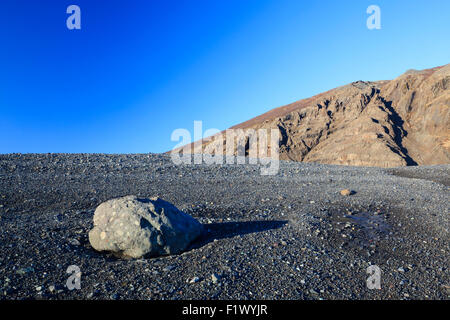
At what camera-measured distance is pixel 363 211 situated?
29.8 ft

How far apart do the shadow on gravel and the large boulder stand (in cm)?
54

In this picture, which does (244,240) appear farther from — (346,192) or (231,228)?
(346,192)

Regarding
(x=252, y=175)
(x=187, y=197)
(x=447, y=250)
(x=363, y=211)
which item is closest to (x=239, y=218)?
(x=187, y=197)

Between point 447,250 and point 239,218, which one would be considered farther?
point 239,218

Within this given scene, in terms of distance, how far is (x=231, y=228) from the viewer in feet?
24.2

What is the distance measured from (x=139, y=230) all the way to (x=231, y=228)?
249 cm

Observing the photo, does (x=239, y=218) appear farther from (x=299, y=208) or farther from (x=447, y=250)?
(x=447, y=250)

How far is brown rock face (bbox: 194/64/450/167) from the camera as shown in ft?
149

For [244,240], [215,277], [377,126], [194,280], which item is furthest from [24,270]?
[377,126]

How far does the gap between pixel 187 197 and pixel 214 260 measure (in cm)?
510

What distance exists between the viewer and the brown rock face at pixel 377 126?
45312mm

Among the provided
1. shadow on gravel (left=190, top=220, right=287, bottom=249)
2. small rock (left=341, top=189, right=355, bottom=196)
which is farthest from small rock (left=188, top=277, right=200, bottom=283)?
small rock (left=341, top=189, right=355, bottom=196)

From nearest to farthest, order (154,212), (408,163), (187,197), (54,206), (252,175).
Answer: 1. (154,212)
2. (54,206)
3. (187,197)
4. (252,175)
5. (408,163)

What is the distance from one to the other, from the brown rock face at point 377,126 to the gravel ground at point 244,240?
36.1 metres
